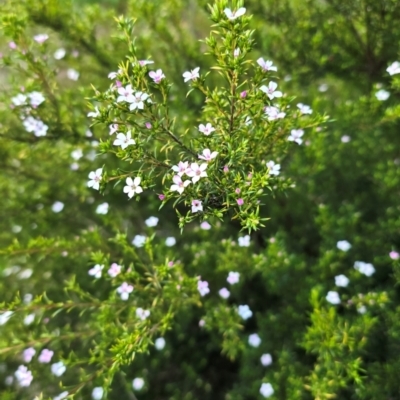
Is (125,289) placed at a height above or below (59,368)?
above

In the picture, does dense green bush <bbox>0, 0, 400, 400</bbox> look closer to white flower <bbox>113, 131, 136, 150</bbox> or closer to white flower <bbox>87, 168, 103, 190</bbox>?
white flower <bbox>113, 131, 136, 150</bbox>

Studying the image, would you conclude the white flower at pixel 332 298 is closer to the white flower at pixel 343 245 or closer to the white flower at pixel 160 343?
the white flower at pixel 343 245

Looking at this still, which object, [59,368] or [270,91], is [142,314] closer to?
[59,368]

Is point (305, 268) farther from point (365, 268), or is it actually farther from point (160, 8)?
point (160, 8)

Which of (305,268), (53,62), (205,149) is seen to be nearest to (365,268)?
(305,268)

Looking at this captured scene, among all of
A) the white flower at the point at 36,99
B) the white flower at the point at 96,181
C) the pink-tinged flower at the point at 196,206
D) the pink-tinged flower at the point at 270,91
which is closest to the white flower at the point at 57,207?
the white flower at the point at 36,99

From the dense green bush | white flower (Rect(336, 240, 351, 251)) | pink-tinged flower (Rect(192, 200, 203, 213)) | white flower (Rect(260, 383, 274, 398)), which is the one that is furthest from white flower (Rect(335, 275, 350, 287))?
pink-tinged flower (Rect(192, 200, 203, 213))

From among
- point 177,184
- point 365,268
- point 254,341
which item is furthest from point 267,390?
point 177,184
